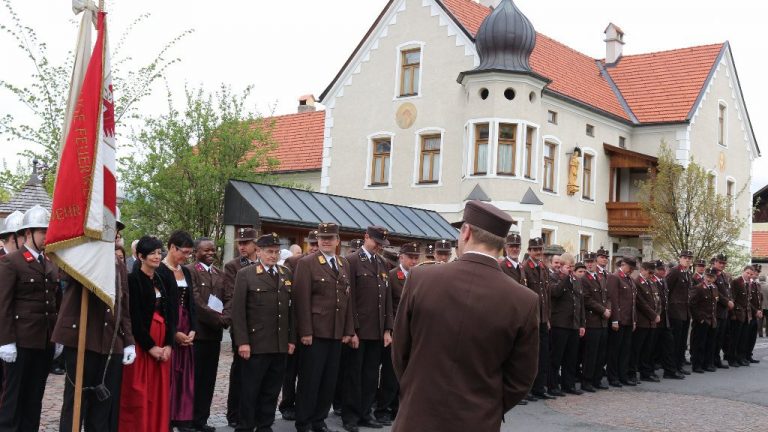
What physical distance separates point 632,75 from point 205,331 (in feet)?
96.1

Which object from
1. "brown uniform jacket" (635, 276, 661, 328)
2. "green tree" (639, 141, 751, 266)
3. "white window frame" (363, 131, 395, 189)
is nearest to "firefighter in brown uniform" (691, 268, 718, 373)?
"brown uniform jacket" (635, 276, 661, 328)

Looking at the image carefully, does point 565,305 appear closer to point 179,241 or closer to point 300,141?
point 179,241

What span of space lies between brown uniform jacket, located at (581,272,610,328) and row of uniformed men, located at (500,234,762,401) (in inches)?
0.6

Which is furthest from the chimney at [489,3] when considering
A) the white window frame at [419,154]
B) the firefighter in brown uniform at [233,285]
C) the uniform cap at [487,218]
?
the uniform cap at [487,218]

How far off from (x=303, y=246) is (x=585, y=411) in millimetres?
8092

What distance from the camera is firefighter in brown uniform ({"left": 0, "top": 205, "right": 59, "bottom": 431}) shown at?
649 centimetres

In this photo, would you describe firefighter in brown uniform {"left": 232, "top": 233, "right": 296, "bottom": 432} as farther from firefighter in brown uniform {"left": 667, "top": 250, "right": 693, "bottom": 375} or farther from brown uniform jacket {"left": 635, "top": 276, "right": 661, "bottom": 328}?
firefighter in brown uniform {"left": 667, "top": 250, "right": 693, "bottom": 375}

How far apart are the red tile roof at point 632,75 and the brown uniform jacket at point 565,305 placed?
16707mm

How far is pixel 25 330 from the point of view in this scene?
6590mm

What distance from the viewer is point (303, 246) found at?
55.9 feet

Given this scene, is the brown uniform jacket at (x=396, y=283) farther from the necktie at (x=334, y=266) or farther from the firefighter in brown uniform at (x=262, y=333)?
the firefighter in brown uniform at (x=262, y=333)

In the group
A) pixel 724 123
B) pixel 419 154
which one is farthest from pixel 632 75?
pixel 419 154

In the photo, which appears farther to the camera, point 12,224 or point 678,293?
point 678,293

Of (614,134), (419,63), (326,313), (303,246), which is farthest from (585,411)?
(614,134)
